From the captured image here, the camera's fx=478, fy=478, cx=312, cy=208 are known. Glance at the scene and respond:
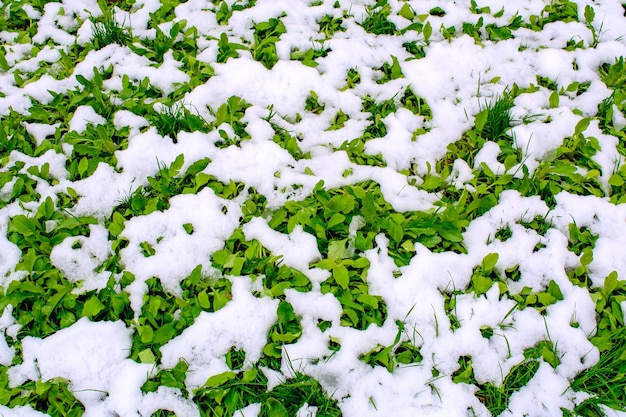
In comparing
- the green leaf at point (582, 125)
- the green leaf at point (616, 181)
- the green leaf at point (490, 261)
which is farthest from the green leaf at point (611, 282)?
the green leaf at point (582, 125)

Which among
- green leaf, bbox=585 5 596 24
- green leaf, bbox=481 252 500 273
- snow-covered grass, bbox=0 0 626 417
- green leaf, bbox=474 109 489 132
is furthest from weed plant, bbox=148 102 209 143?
green leaf, bbox=585 5 596 24

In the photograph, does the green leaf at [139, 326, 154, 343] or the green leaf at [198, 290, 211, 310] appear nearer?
the green leaf at [139, 326, 154, 343]

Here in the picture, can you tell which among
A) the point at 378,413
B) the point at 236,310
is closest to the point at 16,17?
the point at 236,310

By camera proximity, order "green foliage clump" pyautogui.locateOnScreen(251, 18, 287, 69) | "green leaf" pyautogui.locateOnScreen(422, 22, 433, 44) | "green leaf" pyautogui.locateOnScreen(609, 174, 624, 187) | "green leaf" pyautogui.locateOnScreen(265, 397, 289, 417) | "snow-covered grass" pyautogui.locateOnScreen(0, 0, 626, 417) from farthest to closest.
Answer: "green leaf" pyautogui.locateOnScreen(422, 22, 433, 44) → "green foliage clump" pyautogui.locateOnScreen(251, 18, 287, 69) → "green leaf" pyautogui.locateOnScreen(609, 174, 624, 187) → "snow-covered grass" pyautogui.locateOnScreen(0, 0, 626, 417) → "green leaf" pyautogui.locateOnScreen(265, 397, 289, 417)

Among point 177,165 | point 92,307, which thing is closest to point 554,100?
point 177,165

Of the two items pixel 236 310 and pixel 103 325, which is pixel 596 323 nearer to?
pixel 236 310

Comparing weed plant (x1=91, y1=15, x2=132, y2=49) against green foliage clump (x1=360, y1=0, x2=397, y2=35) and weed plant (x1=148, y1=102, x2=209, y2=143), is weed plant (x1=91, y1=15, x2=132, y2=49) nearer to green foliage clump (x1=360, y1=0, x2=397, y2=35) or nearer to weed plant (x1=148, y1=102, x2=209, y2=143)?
weed plant (x1=148, y1=102, x2=209, y2=143)
